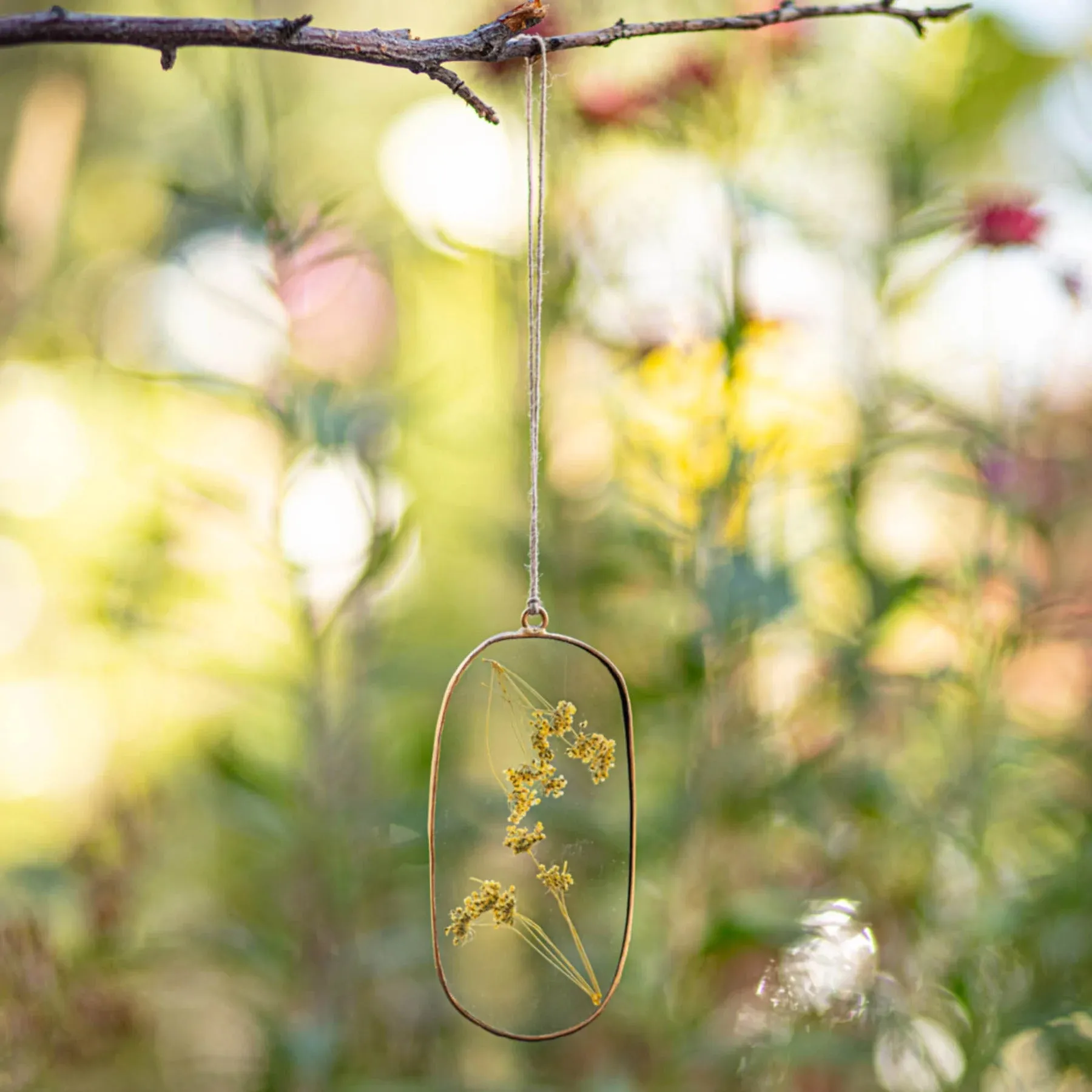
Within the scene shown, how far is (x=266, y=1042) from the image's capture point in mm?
771

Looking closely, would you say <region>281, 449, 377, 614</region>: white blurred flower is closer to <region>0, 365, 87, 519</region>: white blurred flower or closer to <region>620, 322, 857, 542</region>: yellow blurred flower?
<region>620, 322, 857, 542</region>: yellow blurred flower

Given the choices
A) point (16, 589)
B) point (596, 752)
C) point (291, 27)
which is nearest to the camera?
point (291, 27)

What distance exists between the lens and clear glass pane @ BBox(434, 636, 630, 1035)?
53 centimetres

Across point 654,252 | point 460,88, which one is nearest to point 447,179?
point 654,252

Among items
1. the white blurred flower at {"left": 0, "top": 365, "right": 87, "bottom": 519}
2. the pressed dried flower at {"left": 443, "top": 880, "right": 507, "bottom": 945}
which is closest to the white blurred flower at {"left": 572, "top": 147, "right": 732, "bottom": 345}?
the pressed dried flower at {"left": 443, "top": 880, "right": 507, "bottom": 945}

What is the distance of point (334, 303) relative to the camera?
0.86 metres

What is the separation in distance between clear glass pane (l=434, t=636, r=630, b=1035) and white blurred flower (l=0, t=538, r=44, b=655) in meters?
1.12

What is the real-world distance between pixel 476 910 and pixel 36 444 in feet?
4.04

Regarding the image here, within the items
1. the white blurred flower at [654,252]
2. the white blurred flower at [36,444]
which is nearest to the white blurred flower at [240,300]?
the white blurred flower at [654,252]

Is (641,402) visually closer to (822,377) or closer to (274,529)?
(822,377)

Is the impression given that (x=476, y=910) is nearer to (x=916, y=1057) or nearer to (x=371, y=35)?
(x=371, y=35)

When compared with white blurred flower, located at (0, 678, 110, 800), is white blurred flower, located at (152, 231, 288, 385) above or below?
above

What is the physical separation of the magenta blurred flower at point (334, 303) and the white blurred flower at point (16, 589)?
0.66 m

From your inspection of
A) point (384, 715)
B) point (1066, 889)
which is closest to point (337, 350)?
point (384, 715)
